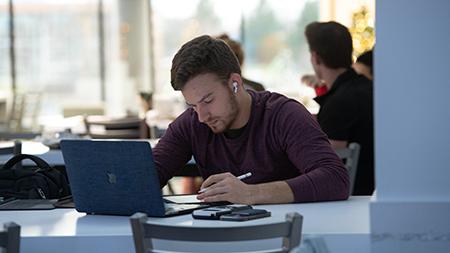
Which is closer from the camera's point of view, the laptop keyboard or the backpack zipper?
the laptop keyboard

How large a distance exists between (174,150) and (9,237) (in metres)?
1.08

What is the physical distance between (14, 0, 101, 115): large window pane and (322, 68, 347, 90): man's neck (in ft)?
27.7

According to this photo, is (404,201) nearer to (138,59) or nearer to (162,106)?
(162,106)

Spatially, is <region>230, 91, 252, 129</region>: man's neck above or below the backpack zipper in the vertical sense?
above

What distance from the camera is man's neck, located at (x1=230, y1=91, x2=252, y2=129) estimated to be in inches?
120

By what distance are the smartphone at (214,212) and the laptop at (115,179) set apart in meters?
0.08

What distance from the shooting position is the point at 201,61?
292 centimetres

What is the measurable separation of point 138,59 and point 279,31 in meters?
1.97

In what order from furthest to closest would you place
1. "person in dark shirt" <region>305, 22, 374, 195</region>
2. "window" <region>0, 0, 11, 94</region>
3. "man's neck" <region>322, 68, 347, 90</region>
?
"window" <region>0, 0, 11, 94</region>
"man's neck" <region>322, 68, 347, 90</region>
"person in dark shirt" <region>305, 22, 374, 195</region>

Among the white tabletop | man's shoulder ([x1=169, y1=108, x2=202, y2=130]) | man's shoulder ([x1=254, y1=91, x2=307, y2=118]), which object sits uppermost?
man's shoulder ([x1=254, y1=91, x2=307, y2=118])

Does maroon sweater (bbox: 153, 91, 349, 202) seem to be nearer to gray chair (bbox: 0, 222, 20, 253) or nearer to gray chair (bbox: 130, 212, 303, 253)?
gray chair (bbox: 130, 212, 303, 253)

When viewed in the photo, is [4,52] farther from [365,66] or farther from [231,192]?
[231,192]

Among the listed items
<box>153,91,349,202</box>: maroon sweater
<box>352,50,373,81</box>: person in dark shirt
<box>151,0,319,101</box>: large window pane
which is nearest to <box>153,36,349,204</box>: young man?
<box>153,91,349,202</box>: maroon sweater

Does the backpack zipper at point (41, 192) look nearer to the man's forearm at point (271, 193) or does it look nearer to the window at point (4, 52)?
the man's forearm at point (271, 193)
